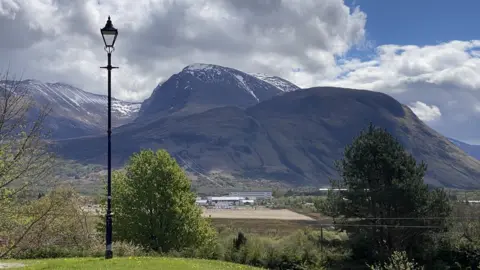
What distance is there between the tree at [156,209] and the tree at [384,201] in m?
15.0

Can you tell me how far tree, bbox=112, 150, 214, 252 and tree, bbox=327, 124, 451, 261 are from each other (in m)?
15.0

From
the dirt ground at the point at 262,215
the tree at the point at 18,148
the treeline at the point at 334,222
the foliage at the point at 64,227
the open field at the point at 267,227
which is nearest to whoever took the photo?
the tree at the point at 18,148

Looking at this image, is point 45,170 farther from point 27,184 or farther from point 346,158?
point 346,158

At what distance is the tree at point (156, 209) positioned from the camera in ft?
137

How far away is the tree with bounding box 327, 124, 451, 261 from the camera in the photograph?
48.9 m

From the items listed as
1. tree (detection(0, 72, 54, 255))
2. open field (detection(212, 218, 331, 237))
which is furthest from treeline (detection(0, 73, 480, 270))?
tree (detection(0, 72, 54, 255))

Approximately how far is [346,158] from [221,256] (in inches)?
694

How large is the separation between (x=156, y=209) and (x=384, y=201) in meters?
22.0

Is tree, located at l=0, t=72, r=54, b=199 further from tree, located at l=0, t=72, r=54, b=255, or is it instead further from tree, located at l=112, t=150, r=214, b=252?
tree, located at l=112, t=150, r=214, b=252

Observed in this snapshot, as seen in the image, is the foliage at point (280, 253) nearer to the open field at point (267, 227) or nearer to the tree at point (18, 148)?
the open field at point (267, 227)

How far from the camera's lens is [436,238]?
4788cm

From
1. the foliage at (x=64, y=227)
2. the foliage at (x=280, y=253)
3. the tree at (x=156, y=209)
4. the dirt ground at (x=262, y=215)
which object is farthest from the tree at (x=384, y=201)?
the dirt ground at (x=262, y=215)

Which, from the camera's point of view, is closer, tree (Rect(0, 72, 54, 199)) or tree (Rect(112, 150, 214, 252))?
tree (Rect(0, 72, 54, 199))

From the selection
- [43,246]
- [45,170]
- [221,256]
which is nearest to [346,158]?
[221,256]
